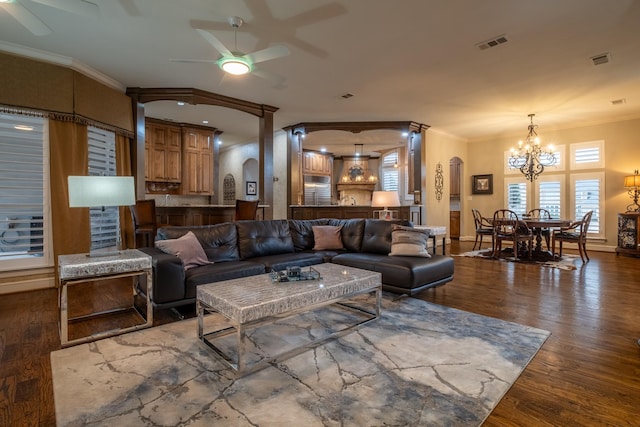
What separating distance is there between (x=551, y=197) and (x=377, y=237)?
621 cm

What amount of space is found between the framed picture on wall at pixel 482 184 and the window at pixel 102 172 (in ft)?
28.6

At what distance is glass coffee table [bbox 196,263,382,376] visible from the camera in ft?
6.78

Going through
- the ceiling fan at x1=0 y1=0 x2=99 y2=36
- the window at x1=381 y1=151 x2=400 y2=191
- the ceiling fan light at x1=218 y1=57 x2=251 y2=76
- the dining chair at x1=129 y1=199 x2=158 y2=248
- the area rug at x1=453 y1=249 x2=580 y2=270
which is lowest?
the area rug at x1=453 y1=249 x2=580 y2=270

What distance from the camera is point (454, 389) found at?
1.90 meters

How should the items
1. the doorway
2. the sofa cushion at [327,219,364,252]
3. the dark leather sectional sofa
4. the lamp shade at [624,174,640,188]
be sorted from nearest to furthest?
the dark leather sectional sofa < the sofa cushion at [327,219,364,252] < the lamp shade at [624,174,640,188] < the doorway

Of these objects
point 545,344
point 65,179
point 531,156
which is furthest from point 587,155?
point 65,179

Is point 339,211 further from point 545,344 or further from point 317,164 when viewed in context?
point 545,344

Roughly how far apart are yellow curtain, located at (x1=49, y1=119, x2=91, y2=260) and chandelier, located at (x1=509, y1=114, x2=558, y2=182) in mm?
7897

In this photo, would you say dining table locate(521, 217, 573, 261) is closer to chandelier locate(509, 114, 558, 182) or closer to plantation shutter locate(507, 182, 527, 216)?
chandelier locate(509, 114, 558, 182)

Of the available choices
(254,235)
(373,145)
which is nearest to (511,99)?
(373,145)

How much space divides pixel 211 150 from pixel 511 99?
680 cm

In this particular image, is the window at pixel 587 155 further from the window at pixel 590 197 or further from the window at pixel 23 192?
the window at pixel 23 192

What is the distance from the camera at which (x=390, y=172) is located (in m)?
10.7

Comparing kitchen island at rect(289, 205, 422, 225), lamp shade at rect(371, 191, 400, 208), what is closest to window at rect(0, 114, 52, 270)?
kitchen island at rect(289, 205, 422, 225)
